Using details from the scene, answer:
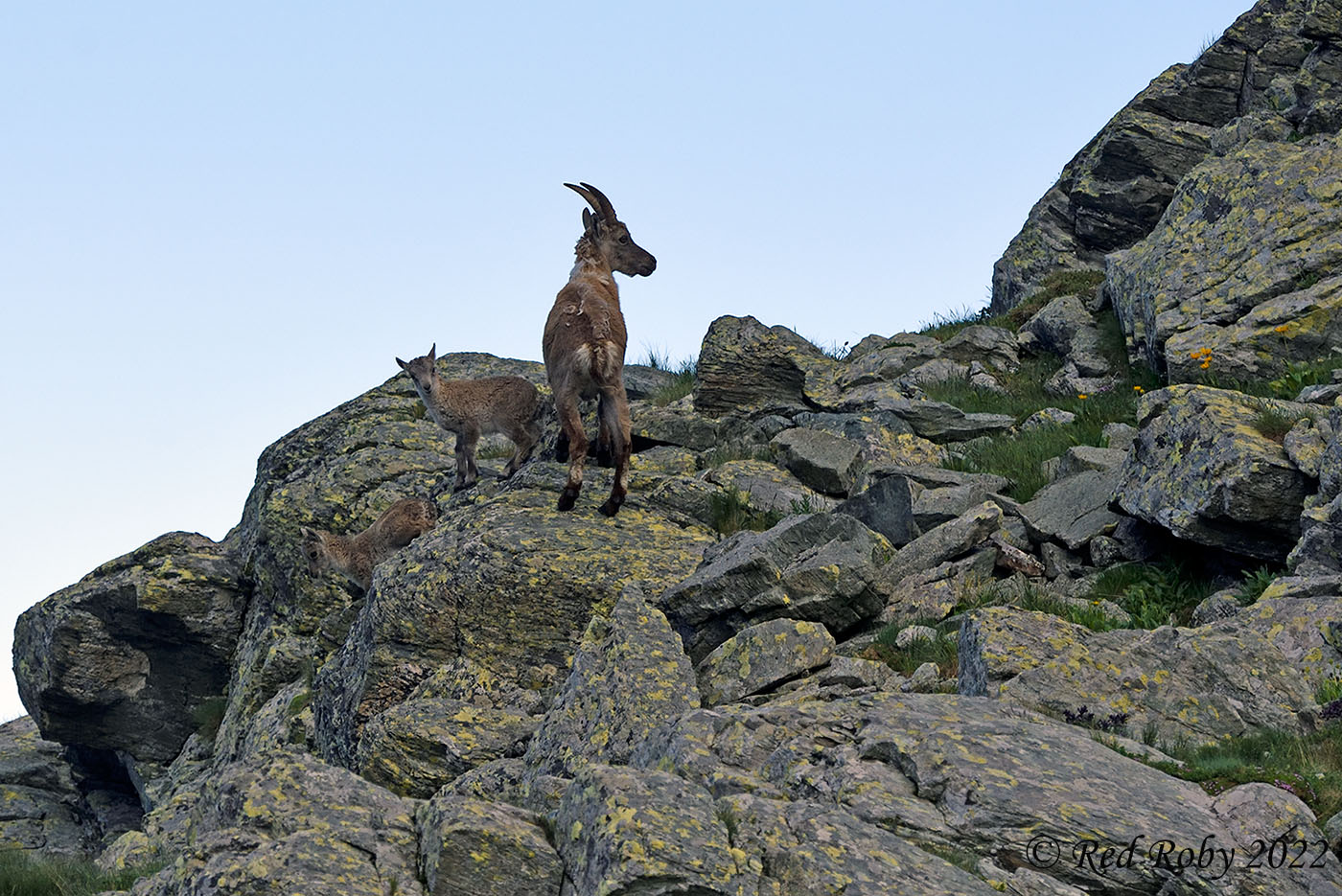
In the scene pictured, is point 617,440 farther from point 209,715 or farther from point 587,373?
point 209,715

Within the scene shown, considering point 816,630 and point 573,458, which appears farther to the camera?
point 573,458

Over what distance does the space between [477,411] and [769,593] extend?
306 inches

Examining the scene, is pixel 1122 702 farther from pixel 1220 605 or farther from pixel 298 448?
pixel 298 448

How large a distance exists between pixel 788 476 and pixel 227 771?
9804 mm

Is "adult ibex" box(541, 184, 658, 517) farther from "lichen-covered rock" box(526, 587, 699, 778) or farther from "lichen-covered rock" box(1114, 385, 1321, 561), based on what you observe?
"lichen-covered rock" box(1114, 385, 1321, 561)

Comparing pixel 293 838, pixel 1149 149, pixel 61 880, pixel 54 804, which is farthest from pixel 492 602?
pixel 1149 149

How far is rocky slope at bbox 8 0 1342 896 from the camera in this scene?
795 centimetres

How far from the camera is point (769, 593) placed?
12938 millimetres

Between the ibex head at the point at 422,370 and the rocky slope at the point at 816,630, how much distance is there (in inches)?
68.5

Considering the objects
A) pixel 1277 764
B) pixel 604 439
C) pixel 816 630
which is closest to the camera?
pixel 1277 764

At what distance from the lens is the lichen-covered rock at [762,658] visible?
11898 millimetres

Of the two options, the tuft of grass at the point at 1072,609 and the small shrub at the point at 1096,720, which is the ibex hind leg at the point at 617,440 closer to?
the tuft of grass at the point at 1072,609

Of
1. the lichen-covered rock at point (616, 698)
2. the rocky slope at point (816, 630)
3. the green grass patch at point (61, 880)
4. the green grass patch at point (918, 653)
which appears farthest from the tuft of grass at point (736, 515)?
the green grass patch at point (61, 880)

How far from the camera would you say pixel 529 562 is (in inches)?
567
